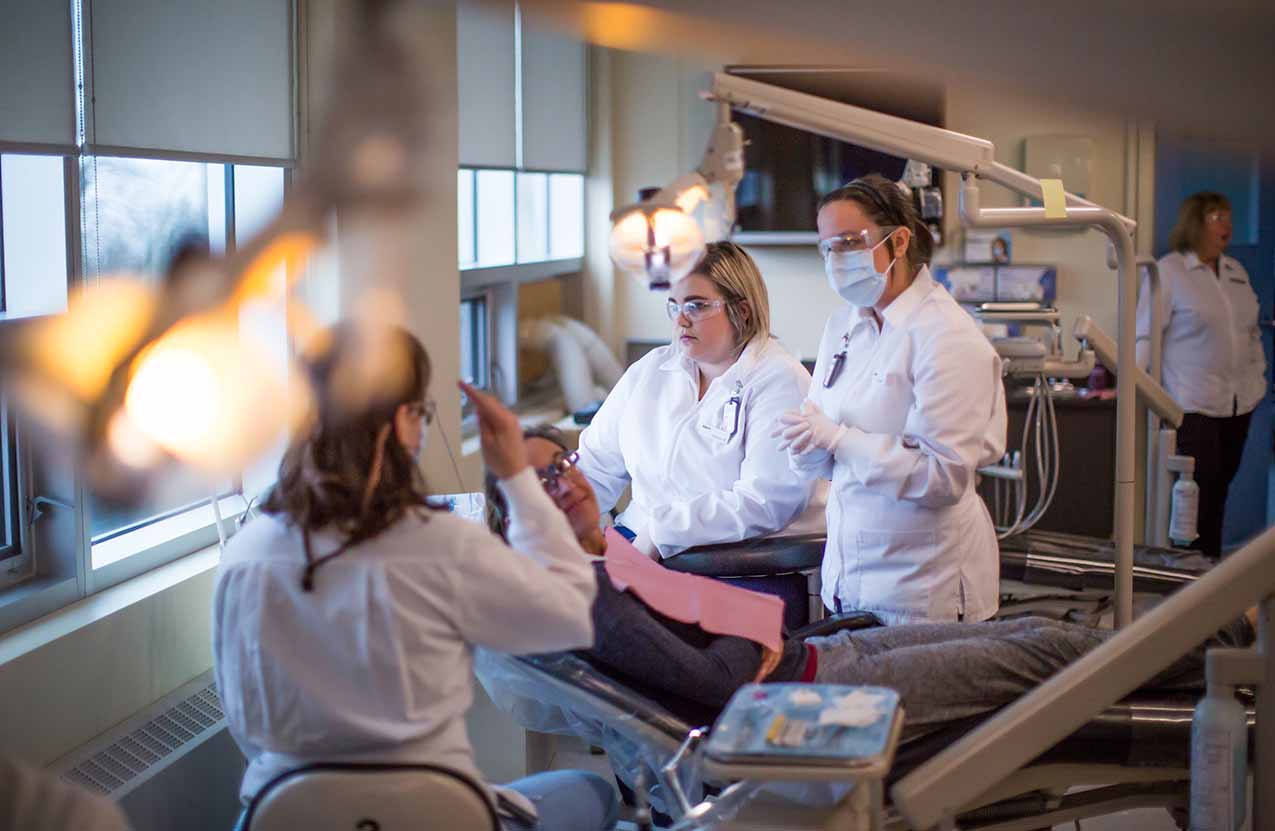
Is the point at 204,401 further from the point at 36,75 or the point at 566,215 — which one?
the point at 566,215

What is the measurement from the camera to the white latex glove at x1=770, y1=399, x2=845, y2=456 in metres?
2.28

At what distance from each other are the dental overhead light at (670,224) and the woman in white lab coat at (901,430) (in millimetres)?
211

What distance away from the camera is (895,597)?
2.32 metres

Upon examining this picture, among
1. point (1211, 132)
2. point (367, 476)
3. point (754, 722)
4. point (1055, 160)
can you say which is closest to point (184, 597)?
point (367, 476)

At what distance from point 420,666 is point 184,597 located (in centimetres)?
112

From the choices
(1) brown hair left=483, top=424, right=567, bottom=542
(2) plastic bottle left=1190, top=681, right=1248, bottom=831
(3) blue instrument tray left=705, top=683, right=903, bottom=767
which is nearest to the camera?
(3) blue instrument tray left=705, top=683, right=903, bottom=767

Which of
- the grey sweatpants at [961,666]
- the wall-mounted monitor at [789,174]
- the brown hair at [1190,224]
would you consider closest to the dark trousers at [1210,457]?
the brown hair at [1190,224]

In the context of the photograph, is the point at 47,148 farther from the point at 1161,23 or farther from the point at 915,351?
the point at 1161,23

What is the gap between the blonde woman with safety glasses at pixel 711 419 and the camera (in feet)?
8.73

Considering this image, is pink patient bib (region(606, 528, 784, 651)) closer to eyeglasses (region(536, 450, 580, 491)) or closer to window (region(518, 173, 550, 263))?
eyeglasses (region(536, 450, 580, 491))

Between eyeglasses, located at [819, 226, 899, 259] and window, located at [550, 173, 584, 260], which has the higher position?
window, located at [550, 173, 584, 260]

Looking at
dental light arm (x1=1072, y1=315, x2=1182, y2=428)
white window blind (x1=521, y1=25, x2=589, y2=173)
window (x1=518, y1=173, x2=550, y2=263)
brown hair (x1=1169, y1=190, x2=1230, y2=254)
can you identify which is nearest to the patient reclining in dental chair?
dental light arm (x1=1072, y1=315, x2=1182, y2=428)

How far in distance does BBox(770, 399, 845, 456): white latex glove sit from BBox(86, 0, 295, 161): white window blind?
1.03 meters

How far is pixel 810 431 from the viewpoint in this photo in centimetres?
229
